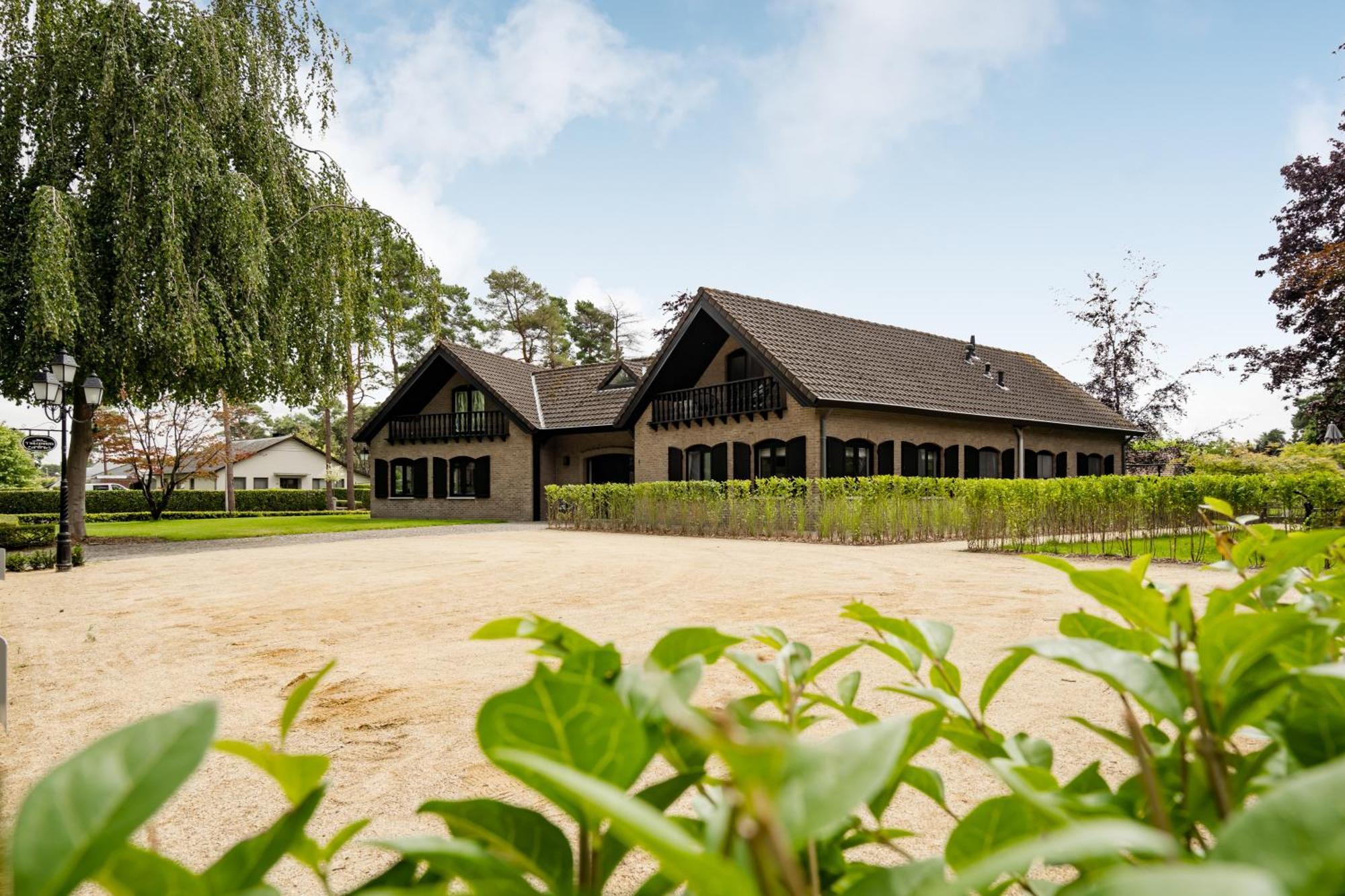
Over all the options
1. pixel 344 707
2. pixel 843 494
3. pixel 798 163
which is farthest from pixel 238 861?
pixel 798 163

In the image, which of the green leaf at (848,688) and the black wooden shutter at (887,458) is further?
the black wooden shutter at (887,458)

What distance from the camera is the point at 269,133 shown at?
15078 millimetres

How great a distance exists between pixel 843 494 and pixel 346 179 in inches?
481

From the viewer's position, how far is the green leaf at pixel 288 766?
511 mm

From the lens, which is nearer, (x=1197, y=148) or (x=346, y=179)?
(x=1197, y=148)

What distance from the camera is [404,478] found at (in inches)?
1154

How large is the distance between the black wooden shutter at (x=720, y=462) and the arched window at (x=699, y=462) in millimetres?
63

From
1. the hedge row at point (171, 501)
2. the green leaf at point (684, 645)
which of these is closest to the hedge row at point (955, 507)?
the green leaf at point (684, 645)

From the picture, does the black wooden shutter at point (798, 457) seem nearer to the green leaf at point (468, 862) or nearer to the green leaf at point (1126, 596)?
the green leaf at point (1126, 596)

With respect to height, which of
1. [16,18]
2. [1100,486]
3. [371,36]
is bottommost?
[1100,486]

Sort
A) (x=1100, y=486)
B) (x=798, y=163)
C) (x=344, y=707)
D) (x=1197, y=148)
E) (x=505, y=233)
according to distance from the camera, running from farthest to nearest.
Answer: (x=505, y=233), (x=798, y=163), (x=1197, y=148), (x=1100, y=486), (x=344, y=707)

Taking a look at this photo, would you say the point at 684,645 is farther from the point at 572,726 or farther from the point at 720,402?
the point at 720,402

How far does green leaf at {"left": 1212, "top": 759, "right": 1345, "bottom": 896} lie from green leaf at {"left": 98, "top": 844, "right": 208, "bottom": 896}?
503mm

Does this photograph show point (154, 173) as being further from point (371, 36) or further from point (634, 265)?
point (634, 265)
